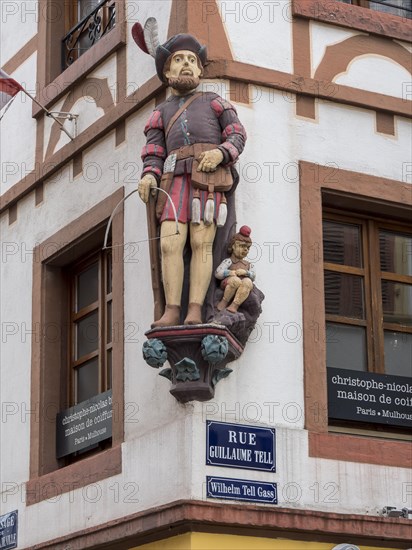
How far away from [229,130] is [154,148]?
0.65 metres

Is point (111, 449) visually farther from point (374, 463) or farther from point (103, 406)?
point (374, 463)

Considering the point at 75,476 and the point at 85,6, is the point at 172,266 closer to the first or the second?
the point at 75,476

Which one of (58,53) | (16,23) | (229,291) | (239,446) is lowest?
(239,446)

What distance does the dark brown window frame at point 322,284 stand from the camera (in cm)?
1218

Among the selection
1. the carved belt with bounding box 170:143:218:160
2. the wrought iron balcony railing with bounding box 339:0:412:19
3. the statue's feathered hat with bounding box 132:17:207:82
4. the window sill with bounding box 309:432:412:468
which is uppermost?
the wrought iron balcony railing with bounding box 339:0:412:19

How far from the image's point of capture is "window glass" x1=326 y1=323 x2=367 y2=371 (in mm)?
12867

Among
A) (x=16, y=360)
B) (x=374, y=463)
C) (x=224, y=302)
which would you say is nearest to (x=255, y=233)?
(x=224, y=302)

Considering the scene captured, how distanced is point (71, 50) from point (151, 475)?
17.2ft

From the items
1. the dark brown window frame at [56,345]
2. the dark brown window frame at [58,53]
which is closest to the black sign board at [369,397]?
the dark brown window frame at [56,345]

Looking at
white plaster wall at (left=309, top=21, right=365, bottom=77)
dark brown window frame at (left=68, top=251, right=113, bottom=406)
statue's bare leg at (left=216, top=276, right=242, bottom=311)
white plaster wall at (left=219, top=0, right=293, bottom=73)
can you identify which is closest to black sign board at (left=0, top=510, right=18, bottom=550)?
dark brown window frame at (left=68, top=251, right=113, bottom=406)

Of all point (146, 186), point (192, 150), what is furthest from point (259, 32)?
point (146, 186)

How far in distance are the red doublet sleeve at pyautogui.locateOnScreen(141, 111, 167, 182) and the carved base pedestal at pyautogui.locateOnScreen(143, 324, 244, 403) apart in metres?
1.37

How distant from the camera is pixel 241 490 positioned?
11516 millimetres

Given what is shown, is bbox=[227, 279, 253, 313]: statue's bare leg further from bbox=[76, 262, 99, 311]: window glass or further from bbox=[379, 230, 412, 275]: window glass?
bbox=[76, 262, 99, 311]: window glass
